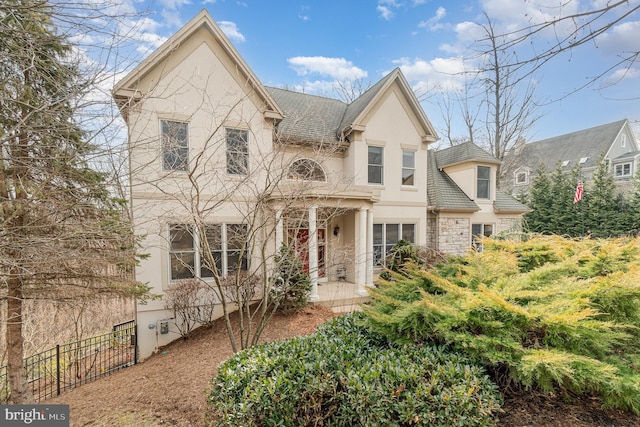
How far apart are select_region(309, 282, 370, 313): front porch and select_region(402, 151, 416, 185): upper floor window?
5.01m


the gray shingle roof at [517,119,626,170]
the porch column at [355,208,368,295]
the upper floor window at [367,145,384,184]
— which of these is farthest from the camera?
the gray shingle roof at [517,119,626,170]

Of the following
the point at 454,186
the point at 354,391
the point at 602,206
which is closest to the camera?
the point at 354,391

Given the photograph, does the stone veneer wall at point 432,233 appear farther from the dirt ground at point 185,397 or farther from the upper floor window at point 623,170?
the upper floor window at point 623,170

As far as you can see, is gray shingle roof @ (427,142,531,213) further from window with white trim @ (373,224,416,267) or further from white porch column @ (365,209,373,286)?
white porch column @ (365,209,373,286)

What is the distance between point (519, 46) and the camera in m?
3.25

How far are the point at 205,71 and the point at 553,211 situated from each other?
2524 cm

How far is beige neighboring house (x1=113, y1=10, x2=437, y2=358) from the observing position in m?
6.18

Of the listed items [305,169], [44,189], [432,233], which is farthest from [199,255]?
[432,233]

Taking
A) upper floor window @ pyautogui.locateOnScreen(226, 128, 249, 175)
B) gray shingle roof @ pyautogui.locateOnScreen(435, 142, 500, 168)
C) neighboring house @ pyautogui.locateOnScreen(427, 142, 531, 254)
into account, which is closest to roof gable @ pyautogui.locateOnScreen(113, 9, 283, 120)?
upper floor window @ pyautogui.locateOnScreen(226, 128, 249, 175)

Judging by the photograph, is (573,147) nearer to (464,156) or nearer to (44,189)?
(464,156)

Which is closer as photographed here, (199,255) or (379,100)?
(199,255)

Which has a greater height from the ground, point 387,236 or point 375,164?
point 375,164

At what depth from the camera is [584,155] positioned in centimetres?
2688

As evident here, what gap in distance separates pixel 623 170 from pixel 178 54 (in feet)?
118
